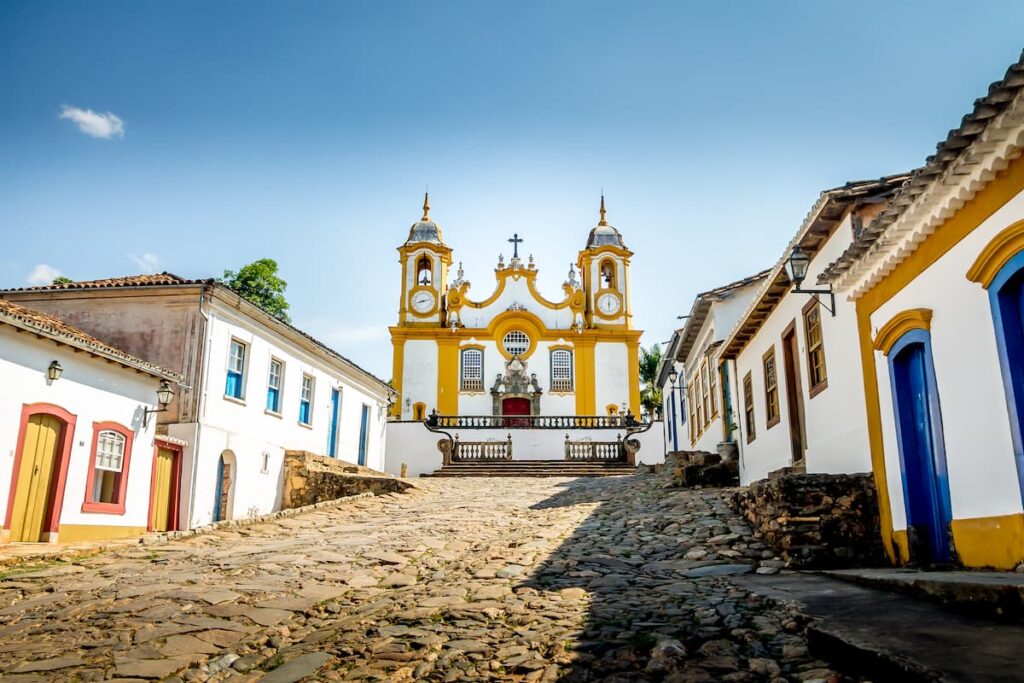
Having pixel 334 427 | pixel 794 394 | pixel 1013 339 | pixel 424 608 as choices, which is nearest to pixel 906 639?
pixel 1013 339

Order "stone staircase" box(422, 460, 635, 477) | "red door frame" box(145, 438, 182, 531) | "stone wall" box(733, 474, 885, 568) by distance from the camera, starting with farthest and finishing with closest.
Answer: "stone staircase" box(422, 460, 635, 477)
"red door frame" box(145, 438, 182, 531)
"stone wall" box(733, 474, 885, 568)

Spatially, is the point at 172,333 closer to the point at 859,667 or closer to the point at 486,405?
the point at 859,667

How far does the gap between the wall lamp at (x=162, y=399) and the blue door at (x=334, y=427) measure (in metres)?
8.19

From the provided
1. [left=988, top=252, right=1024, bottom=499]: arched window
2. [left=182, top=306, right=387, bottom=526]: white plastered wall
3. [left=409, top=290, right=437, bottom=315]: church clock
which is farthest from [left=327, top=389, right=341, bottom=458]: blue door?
[left=988, top=252, right=1024, bottom=499]: arched window

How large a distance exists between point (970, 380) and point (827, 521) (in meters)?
2.58

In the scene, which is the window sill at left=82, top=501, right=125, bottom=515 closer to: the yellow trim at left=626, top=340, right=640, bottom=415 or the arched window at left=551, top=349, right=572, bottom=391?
the arched window at left=551, top=349, right=572, bottom=391

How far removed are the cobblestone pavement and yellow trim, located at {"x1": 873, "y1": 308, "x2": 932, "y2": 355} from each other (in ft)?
8.42

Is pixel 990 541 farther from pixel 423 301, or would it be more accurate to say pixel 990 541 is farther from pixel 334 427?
pixel 423 301

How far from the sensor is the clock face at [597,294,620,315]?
40.9m

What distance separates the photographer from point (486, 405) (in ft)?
127

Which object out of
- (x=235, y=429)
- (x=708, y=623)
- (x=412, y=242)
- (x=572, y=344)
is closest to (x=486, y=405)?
(x=572, y=344)

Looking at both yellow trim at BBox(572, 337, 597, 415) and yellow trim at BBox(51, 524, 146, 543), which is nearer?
yellow trim at BBox(51, 524, 146, 543)

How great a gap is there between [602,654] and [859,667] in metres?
1.74

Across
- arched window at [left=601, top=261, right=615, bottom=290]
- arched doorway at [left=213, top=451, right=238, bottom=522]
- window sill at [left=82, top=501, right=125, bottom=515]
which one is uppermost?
arched window at [left=601, top=261, right=615, bottom=290]
